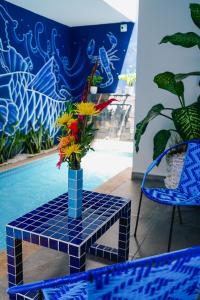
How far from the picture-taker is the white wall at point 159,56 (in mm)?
3842

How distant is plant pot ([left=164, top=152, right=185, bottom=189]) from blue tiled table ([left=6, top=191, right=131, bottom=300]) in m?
1.49

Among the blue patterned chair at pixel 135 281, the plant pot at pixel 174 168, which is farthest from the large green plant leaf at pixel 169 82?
the blue patterned chair at pixel 135 281

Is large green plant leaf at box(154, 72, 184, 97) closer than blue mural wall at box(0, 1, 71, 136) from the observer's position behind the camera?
Yes

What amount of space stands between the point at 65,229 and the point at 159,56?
10.3 ft

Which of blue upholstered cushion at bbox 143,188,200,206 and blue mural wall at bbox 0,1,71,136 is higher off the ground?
blue mural wall at bbox 0,1,71,136

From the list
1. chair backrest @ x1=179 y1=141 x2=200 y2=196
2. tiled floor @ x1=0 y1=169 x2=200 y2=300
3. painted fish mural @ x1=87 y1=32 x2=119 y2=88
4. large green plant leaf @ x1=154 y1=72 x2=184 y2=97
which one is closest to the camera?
tiled floor @ x1=0 y1=169 x2=200 y2=300

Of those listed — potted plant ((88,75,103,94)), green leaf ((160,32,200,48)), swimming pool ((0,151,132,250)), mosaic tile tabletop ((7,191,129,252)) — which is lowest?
swimming pool ((0,151,132,250))

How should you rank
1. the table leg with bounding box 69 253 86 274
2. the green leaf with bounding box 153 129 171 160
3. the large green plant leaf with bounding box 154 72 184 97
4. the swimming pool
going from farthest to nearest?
the swimming pool → the green leaf with bounding box 153 129 171 160 → the large green plant leaf with bounding box 154 72 184 97 → the table leg with bounding box 69 253 86 274

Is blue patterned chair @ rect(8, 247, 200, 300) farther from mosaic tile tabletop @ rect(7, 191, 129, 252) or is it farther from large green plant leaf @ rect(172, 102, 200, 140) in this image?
large green plant leaf @ rect(172, 102, 200, 140)

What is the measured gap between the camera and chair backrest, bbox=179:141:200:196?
2500 millimetres

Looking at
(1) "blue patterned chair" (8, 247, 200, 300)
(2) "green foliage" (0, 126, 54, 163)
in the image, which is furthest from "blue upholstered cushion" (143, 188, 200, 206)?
(2) "green foliage" (0, 126, 54, 163)

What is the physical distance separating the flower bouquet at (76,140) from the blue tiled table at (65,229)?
114 millimetres

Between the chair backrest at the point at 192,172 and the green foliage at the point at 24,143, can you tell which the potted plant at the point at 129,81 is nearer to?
the green foliage at the point at 24,143

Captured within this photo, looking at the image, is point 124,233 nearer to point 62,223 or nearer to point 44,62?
point 62,223
